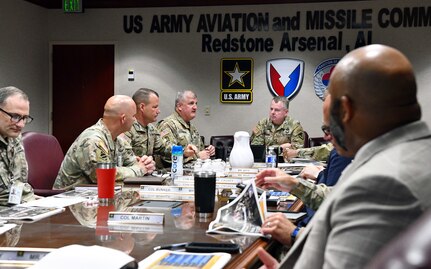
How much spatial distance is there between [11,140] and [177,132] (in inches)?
97.5

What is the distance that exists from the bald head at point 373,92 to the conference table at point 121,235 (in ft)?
1.83

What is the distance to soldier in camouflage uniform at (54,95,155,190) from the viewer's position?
3.27 m

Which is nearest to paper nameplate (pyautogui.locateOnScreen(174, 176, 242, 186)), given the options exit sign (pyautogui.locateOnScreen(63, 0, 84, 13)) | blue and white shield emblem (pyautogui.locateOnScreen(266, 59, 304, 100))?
blue and white shield emblem (pyautogui.locateOnScreen(266, 59, 304, 100))

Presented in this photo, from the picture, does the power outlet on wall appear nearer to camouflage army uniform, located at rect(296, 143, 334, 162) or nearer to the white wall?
the white wall

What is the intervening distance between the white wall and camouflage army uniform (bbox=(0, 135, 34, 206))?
4.81 metres

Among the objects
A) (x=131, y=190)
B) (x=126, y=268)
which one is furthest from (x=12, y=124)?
(x=126, y=268)

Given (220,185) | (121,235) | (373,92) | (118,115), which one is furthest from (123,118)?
(373,92)

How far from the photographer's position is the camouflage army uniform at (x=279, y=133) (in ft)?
20.9

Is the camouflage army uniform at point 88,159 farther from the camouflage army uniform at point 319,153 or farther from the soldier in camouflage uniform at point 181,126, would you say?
the camouflage army uniform at point 319,153

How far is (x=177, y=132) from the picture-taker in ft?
17.4

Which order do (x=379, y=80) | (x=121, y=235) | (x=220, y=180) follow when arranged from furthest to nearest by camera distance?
(x=220, y=180)
(x=121, y=235)
(x=379, y=80)

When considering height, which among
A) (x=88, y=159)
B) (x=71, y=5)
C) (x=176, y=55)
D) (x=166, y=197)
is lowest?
(x=166, y=197)

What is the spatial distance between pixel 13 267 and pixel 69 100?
7.40m

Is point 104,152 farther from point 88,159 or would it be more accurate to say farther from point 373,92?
point 373,92
